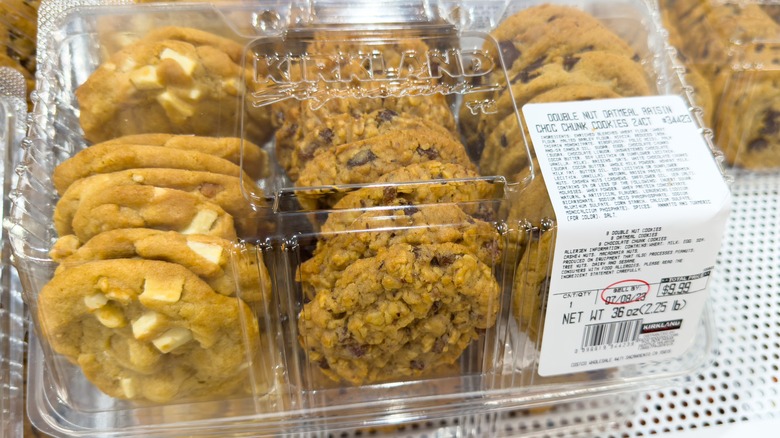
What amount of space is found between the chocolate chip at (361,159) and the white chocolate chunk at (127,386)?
54 cm

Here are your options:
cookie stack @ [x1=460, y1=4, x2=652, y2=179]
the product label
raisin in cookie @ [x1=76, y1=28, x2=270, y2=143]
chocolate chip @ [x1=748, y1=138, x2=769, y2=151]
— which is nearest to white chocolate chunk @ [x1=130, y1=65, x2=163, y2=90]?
raisin in cookie @ [x1=76, y1=28, x2=270, y2=143]

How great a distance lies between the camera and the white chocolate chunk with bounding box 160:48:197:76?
119 centimetres

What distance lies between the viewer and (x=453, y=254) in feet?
3.33

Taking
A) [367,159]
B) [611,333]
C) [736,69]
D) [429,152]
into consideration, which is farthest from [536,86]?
[736,69]

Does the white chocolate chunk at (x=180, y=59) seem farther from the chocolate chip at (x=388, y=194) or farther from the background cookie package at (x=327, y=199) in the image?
the chocolate chip at (x=388, y=194)

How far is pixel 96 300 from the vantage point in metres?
0.98

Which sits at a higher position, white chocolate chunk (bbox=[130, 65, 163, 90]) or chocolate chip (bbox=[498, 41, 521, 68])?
chocolate chip (bbox=[498, 41, 521, 68])

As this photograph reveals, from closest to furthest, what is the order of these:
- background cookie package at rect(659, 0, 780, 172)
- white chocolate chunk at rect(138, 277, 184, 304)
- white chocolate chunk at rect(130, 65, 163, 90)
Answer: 1. white chocolate chunk at rect(138, 277, 184, 304)
2. white chocolate chunk at rect(130, 65, 163, 90)
3. background cookie package at rect(659, 0, 780, 172)

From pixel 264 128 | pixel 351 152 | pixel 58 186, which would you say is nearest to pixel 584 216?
pixel 351 152

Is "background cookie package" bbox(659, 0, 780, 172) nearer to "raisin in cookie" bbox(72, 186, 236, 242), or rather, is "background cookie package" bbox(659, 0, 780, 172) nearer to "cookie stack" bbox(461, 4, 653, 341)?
"cookie stack" bbox(461, 4, 653, 341)

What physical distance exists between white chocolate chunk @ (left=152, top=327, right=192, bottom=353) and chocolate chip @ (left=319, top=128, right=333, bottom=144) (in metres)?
0.41

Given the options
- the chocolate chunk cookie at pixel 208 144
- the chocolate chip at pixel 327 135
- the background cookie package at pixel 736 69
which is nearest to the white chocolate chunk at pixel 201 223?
the chocolate chunk cookie at pixel 208 144

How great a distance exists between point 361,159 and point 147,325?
0.44m

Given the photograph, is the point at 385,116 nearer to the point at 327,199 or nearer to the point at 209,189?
the point at 327,199
